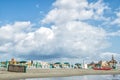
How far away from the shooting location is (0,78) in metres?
45.8

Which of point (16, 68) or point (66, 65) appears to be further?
point (66, 65)

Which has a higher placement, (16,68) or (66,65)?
(66,65)

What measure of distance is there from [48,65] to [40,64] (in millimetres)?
3224

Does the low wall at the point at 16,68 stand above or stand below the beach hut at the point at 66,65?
below

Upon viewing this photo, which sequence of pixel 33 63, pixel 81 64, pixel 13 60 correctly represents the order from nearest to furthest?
pixel 13 60 → pixel 33 63 → pixel 81 64

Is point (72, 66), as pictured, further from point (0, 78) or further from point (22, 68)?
point (0, 78)

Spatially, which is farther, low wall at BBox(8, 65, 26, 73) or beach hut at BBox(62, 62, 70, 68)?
beach hut at BBox(62, 62, 70, 68)

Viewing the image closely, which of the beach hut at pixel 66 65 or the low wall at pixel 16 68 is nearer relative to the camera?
the low wall at pixel 16 68

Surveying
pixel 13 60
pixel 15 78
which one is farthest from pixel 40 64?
pixel 15 78

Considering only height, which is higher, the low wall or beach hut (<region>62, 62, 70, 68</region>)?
beach hut (<region>62, 62, 70, 68</region>)

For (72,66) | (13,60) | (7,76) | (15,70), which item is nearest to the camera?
(7,76)

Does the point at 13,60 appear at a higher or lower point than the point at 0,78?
higher

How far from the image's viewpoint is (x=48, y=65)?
91.1m

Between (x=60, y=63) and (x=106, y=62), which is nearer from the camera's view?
(x=60, y=63)
